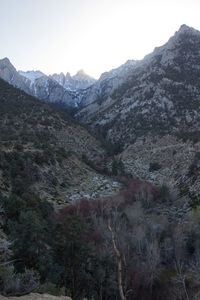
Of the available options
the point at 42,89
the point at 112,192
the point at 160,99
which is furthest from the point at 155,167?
the point at 42,89


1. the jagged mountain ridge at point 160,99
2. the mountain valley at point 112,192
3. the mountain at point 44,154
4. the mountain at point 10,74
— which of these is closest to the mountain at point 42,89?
the mountain at point 10,74

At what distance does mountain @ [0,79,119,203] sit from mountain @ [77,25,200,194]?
810 centimetres

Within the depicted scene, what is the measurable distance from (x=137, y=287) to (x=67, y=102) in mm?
154993

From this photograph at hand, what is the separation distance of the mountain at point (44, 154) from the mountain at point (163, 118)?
8.10 m

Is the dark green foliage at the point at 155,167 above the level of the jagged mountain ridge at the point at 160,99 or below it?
below

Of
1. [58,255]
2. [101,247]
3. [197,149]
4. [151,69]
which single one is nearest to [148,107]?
[151,69]

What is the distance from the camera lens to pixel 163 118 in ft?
303

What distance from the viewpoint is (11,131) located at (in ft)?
220

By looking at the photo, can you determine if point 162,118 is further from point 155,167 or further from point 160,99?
point 155,167

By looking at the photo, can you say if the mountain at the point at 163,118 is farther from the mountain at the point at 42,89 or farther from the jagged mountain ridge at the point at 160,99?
the mountain at the point at 42,89

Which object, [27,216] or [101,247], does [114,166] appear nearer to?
[101,247]

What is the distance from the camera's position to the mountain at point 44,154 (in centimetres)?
4697

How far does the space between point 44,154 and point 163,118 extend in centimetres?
4096

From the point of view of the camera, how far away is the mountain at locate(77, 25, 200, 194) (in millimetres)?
64037
